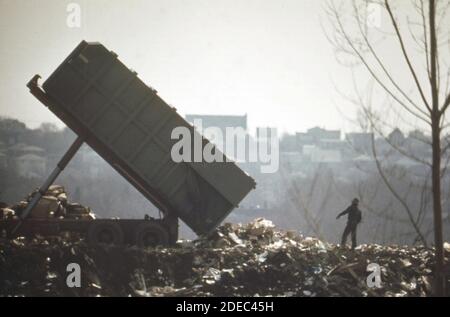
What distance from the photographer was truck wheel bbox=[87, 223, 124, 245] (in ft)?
33.4

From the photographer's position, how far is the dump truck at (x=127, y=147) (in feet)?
31.7

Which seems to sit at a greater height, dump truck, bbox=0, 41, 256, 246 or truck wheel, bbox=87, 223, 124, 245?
dump truck, bbox=0, 41, 256, 246

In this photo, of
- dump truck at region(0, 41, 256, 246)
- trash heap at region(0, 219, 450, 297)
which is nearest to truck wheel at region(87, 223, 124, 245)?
dump truck at region(0, 41, 256, 246)

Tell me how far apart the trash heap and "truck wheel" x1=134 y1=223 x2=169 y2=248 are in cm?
38

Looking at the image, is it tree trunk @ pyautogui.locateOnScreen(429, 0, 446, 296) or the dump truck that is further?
the dump truck

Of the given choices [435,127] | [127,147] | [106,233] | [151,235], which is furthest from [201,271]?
[435,127]

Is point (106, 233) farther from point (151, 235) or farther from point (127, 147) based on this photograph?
point (127, 147)

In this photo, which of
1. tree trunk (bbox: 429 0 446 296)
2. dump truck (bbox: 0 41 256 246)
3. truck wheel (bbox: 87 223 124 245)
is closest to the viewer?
tree trunk (bbox: 429 0 446 296)

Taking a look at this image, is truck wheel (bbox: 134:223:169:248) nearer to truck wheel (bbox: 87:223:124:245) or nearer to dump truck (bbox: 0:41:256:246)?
dump truck (bbox: 0:41:256:246)

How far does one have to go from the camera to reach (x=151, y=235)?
10492mm

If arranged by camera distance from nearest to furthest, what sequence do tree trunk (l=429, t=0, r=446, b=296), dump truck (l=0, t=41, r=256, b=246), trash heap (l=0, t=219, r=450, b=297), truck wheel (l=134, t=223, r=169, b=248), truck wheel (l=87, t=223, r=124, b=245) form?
tree trunk (l=429, t=0, r=446, b=296) < trash heap (l=0, t=219, r=450, b=297) < dump truck (l=0, t=41, r=256, b=246) < truck wheel (l=87, t=223, r=124, b=245) < truck wheel (l=134, t=223, r=169, b=248)

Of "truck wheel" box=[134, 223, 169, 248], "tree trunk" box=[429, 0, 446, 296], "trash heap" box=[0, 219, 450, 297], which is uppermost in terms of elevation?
"tree trunk" box=[429, 0, 446, 296]
